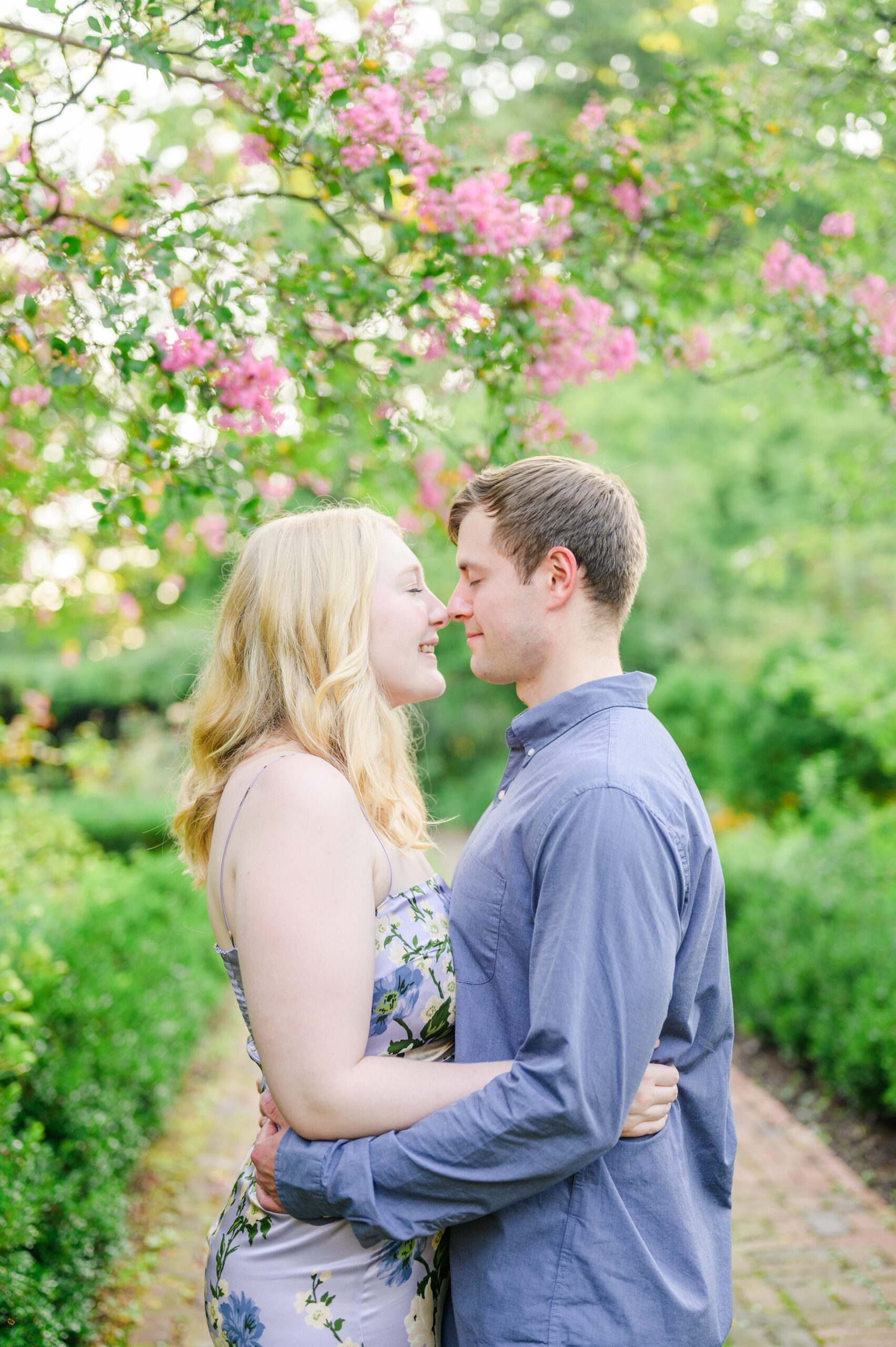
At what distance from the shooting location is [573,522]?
6.38ft

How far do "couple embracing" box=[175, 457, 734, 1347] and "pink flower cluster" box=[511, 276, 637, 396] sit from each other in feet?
4.89

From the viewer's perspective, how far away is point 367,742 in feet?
6.37

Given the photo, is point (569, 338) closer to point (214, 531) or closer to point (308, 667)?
point (308, 667)

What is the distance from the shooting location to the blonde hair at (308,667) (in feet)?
6.38

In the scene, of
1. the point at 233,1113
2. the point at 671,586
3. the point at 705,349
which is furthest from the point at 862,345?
the point at 671,586

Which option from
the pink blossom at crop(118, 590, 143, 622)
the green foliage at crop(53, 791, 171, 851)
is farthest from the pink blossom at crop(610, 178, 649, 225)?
the green foliage at crop(53, 791, 171, 851)

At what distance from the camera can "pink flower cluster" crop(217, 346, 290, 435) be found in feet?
9.57

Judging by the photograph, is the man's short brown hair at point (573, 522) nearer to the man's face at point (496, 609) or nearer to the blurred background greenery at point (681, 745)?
the man's face at point (496, 609)

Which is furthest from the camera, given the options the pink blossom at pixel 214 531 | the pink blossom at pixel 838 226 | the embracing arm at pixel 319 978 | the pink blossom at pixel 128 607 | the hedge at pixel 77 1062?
the pink blossom at pixel 128 607

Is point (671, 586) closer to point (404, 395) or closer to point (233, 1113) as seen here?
point (233, 1113)

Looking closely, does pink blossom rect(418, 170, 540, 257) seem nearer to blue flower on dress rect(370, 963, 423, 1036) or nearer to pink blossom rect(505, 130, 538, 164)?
pink blossom rect(505, 130, 538, 164)

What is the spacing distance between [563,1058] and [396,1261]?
626 millimetres

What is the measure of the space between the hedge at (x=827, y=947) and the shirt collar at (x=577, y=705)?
12.0ft

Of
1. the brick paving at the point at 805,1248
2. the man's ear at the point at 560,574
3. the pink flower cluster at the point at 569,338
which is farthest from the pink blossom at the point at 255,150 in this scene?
the brick paving at the point at 805,1248
